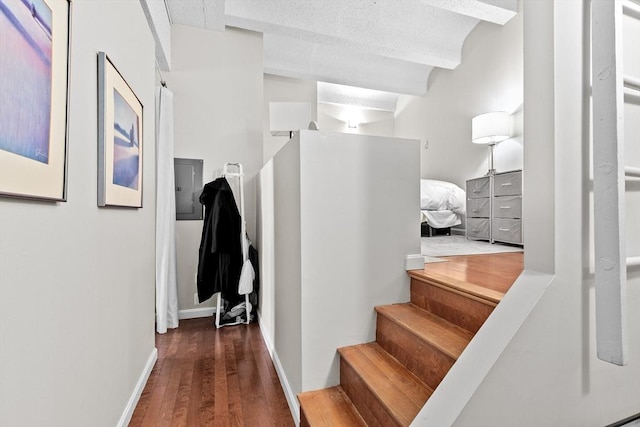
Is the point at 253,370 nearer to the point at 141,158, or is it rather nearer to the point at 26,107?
the point at 141,158

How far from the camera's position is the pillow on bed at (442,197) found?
4.44 meters

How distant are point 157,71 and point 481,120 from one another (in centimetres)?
397

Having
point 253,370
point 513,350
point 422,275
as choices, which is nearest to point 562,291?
point 513,350

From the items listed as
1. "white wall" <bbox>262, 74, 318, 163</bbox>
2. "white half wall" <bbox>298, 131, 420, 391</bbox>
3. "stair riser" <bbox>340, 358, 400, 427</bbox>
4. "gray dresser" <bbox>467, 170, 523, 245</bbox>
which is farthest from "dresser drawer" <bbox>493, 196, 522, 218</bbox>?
"white wall" <bbox>262, 74, 318, 163</bbox>

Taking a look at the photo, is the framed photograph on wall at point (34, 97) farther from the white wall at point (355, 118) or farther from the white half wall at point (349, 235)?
the white wall at point (355, 118)

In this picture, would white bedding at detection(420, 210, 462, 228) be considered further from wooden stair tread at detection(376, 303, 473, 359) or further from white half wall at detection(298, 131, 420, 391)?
wooden stair tread at detection(376, 303, 473, 359)

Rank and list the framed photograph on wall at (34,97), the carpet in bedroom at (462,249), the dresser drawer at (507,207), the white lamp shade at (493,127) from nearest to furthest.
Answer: the framed photograph on wall at (34,97)
the carpet in bedroom at (462,249)
the dresser drawer at (507,207)
the white lamp shade at (493,127)

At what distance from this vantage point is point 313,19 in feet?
11.8

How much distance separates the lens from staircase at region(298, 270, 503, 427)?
49.1 inches

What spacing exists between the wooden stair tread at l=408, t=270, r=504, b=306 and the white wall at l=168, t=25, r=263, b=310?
2297 millimetres

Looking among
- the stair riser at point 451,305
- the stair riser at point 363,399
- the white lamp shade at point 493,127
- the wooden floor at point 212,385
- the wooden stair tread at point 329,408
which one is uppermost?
the white lamp shade at point 493,127

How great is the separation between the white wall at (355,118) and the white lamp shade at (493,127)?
115 inches

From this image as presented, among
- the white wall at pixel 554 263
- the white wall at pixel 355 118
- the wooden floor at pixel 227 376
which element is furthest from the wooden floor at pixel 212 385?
the white wall at pixel 355 118

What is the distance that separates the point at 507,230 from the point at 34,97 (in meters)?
3.89
